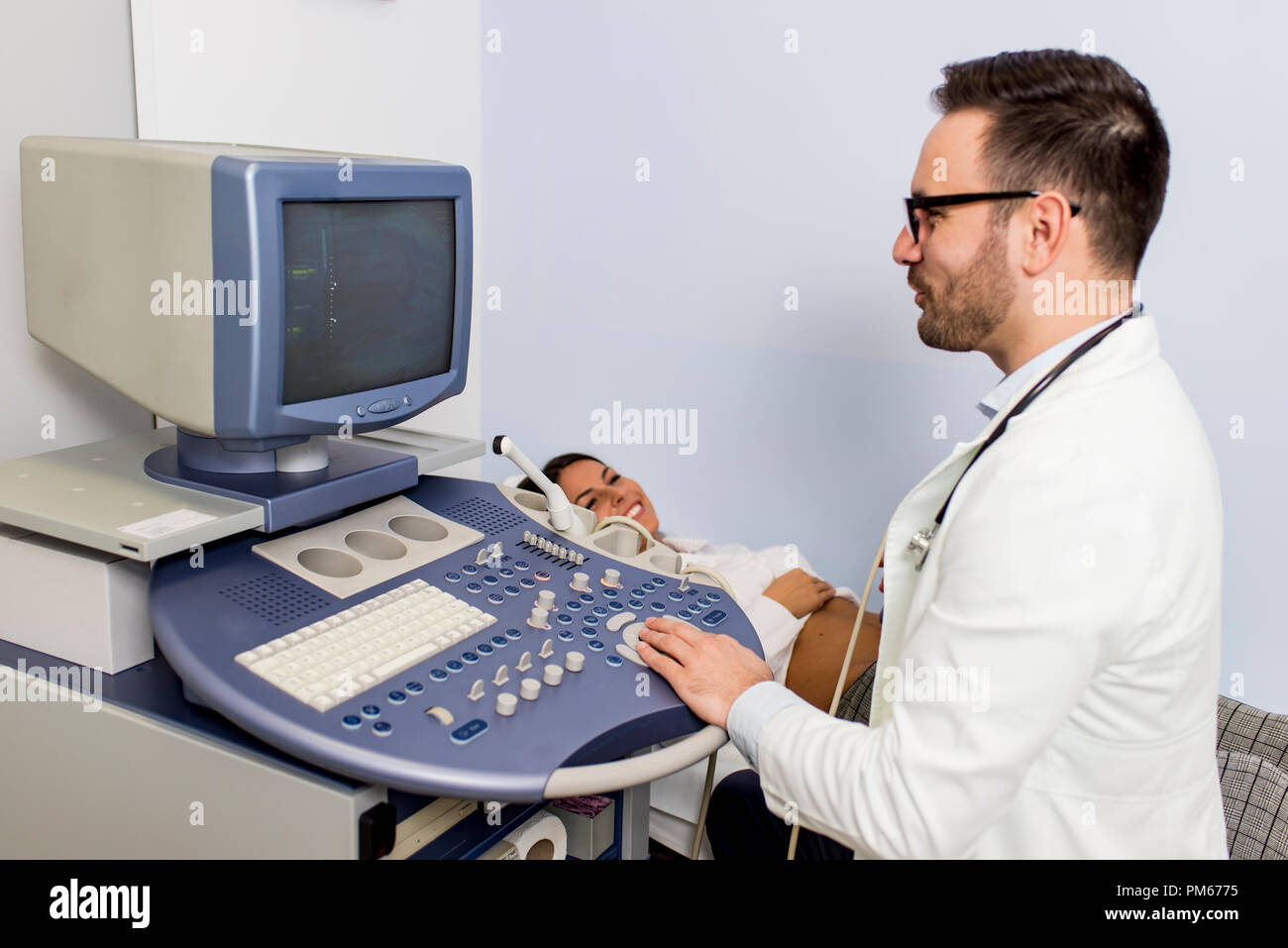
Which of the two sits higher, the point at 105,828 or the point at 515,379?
the point at 515,379

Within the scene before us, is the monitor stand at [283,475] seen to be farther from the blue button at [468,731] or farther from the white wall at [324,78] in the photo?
the white wall at [324,78]

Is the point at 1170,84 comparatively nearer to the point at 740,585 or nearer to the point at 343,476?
the point at 740,585

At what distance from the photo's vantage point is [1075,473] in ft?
3.26

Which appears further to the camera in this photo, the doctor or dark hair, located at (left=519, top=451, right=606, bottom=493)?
dark hair, located at (left=519, top=451, right=606, bottom=493)

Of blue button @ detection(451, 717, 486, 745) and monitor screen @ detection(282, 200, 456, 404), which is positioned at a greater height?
monitor screen @ detection(282, 200, 456, 404)

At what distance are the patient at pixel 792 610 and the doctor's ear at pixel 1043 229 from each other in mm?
880

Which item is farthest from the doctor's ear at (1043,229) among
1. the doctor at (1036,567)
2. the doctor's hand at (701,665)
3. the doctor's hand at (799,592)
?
the doctor's hand at (799,592)

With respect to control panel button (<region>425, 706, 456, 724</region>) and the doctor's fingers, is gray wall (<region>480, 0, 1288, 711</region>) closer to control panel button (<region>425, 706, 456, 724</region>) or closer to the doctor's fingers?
the doctor's fingers

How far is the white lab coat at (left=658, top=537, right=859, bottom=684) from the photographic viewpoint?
2.02 metres

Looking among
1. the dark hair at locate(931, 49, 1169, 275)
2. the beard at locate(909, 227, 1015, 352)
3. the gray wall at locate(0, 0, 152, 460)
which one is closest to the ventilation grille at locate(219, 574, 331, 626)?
the gray wall at locate(0, 0, 152, 460)

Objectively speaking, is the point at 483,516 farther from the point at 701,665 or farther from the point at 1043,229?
the point at 1043,229

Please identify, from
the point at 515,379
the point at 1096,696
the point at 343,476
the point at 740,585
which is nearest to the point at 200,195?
the point at 343,476

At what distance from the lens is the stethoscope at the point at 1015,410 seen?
1109 mm

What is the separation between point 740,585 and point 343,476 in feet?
3.32
